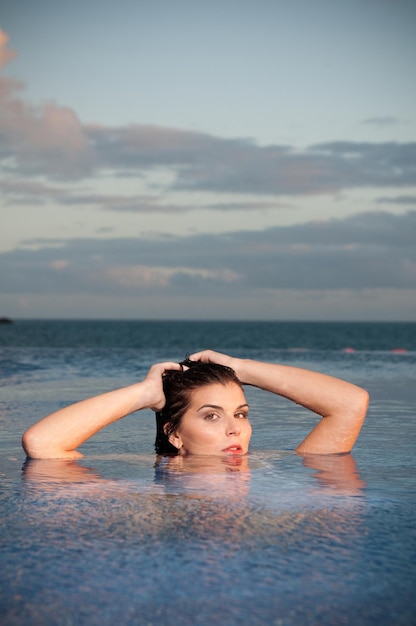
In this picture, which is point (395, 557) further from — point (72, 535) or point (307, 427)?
point (307, 427)

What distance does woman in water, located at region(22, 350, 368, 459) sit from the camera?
4965 millimetres

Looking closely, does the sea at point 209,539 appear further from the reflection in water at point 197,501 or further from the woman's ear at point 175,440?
Result: the woman's ear at point 175,440

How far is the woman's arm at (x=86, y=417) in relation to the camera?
5.21 m

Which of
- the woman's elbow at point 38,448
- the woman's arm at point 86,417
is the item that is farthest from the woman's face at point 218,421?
the woman's elbow at point 38,448

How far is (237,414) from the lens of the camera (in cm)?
496

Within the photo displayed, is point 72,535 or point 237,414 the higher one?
point 237,414

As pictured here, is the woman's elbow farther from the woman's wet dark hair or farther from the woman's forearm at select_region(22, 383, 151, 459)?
the woman's wet dark hair

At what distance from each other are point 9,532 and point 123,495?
872mm

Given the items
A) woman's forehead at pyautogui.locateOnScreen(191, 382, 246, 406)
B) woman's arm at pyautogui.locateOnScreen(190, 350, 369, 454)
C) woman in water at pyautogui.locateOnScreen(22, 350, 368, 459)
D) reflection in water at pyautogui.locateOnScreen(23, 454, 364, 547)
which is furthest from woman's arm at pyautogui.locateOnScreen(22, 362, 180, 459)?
woman's arm at pyautogui.locateOnScreen(190, 350, 369, 454)

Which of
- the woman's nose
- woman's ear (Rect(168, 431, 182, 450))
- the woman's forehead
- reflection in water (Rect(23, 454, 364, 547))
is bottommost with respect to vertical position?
reflection in water (Rect(23, 454, 364, 547))

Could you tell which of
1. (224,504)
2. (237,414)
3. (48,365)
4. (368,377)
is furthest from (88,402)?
(48,365)

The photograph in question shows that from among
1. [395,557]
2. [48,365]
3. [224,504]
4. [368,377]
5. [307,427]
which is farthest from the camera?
[48,365]

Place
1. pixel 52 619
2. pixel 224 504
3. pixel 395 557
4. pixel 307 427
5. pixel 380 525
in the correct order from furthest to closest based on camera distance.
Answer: pixel 307 427 < pixel 224 504 < pixel 380 525 < pixel 395 557 < pixel 52 619

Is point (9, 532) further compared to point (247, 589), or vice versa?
point (9, 532)
